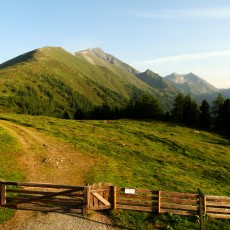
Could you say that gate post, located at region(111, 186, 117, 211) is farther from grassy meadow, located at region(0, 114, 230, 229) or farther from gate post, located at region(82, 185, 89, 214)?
gate post, located at region(82, 185, 89, 214)

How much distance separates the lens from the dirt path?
20.8 metres

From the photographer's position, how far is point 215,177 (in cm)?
4284

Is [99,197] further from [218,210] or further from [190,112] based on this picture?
[190,112]

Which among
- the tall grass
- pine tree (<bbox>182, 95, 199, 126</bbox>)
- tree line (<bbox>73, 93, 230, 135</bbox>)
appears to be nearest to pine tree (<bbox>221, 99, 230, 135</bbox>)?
tree line (<bbox>73, 93, 230, 135</bbox>)

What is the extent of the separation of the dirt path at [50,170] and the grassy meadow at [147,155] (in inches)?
54.4

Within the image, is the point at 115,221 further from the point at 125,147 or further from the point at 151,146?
the point at 151,146

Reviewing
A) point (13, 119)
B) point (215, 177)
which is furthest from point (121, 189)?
point (13, 119)

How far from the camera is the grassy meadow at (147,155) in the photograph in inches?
1353

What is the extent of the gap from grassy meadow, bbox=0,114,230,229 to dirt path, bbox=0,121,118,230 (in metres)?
1.38

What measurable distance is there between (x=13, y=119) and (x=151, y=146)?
30.2m

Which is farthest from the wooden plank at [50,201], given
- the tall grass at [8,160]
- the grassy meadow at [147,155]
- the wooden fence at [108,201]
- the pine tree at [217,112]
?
the pine tree at [217,112]

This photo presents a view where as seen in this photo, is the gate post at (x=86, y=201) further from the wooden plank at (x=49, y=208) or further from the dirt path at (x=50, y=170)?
the dirt path at (x=50, y=170)

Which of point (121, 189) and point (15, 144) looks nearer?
point (121, 189)

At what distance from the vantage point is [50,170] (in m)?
33.3
